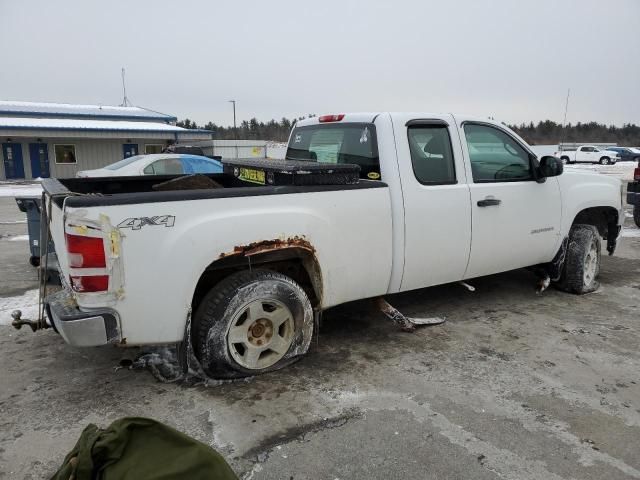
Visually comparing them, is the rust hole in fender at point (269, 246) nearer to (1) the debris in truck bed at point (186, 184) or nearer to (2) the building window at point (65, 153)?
(1) the debris in truck bed at point (186, 184)

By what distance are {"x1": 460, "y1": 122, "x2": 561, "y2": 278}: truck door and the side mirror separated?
9 centimetres

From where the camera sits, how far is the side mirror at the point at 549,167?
186 inches

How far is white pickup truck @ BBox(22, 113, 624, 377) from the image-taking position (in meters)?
2.93

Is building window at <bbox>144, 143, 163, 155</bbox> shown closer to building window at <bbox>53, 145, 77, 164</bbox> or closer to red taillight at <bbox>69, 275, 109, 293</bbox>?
building window at <bbox>53, 145, 77, 164</bbox>

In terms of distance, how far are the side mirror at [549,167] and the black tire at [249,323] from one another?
8.95 feet

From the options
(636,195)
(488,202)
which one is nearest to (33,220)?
(488,202)

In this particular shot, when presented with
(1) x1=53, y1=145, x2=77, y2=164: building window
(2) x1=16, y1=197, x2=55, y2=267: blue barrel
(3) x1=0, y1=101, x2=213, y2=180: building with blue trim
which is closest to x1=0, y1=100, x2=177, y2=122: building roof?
(3) x1=0, y1=101, x2=213, y2=180: building with blue trim

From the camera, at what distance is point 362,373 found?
3691 mm

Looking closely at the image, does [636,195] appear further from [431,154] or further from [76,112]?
[76,112]

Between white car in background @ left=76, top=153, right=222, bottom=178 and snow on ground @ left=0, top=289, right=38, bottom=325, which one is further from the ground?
white car in background @ left=76, top=153, right=222, bottom=178

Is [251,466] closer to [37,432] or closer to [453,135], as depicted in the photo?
[37,432]

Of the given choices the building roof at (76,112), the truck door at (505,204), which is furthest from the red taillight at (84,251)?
the building roof at (76,112)

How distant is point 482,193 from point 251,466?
9.82ft

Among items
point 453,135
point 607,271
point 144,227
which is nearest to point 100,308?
point 144,227
